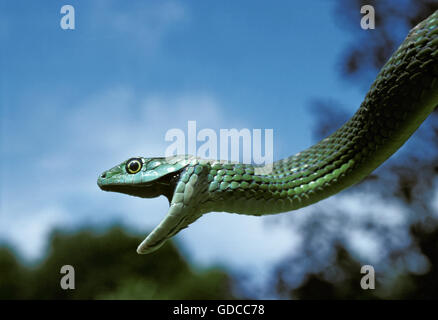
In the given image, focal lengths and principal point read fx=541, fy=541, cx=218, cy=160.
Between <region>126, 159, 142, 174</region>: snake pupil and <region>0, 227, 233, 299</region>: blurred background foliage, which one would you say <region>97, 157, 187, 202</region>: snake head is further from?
<region>0, 227, 233, 299</region>: blurred background foliage

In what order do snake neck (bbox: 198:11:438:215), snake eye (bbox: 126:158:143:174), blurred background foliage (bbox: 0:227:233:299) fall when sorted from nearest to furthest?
snake neck (bbox: 198:11:438:215)
snake eye (bbox: 126:158:143:174)
blurred background foliage (bbox: 0:227:233:299)

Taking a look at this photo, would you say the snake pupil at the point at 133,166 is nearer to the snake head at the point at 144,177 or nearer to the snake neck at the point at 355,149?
the snake head at the point at 144,177

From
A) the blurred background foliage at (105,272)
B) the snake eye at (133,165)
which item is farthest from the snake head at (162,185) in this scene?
the blurred background foliage at (105,272)

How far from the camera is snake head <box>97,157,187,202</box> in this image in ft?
6.84

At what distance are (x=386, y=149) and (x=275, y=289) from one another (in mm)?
5808

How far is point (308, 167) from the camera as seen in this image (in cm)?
227

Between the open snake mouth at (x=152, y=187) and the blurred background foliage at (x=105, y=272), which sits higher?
the open snake mouth at (x=152, y=187)

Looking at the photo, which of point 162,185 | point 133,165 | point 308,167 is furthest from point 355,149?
point 133,165

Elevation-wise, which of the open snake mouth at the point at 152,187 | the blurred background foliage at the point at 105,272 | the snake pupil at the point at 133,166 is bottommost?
the blurred background foliage at the point at 105,272

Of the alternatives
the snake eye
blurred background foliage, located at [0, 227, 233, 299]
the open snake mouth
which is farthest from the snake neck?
blurred background foliage, located at [0, 227, 233, 299]

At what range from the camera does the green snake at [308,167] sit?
193 cm

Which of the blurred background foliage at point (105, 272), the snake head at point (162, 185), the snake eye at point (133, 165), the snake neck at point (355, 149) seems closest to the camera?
the snake neck at point (355, 149)
